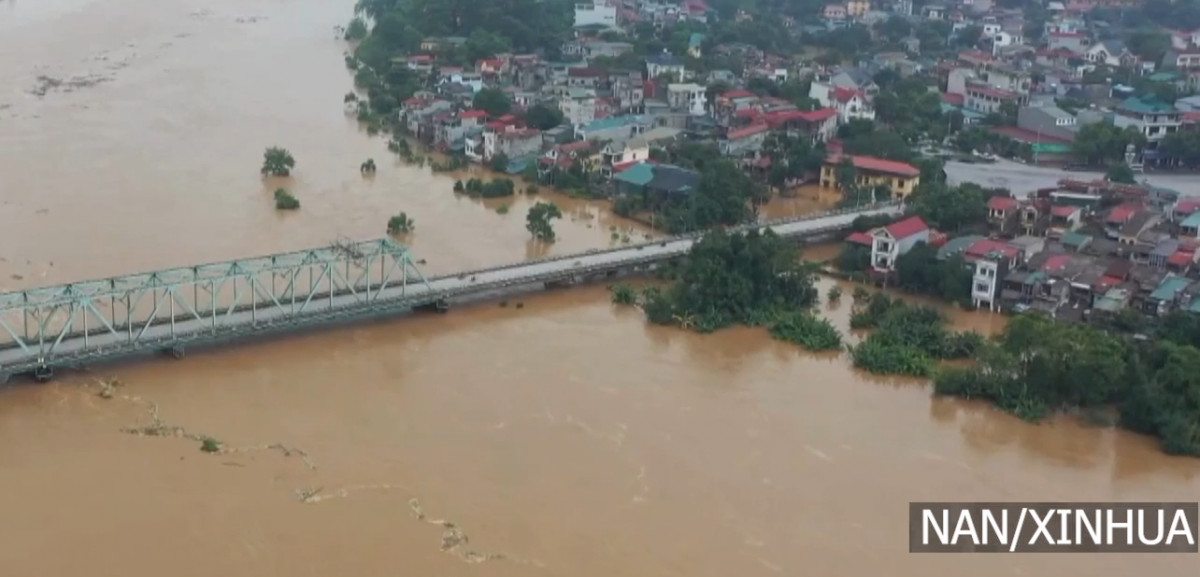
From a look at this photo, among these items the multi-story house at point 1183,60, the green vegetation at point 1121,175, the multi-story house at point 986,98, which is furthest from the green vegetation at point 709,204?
the multi-story house at point 1183,60

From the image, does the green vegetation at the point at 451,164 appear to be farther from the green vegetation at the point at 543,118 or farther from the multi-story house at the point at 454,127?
the green vegetation at the point at 543,118

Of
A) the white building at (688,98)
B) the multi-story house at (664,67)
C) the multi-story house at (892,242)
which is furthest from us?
the multi-story house at (664,67)

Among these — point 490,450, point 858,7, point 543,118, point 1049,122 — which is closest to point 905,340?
point 490,450

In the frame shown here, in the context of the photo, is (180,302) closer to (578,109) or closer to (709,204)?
(709,204)

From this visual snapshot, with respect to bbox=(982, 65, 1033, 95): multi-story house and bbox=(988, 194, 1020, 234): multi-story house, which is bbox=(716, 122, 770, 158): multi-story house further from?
bbox=(982, 65, 1033, 95): multi-story house

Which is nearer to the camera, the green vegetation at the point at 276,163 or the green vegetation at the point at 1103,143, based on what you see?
the green vegetation at the point at 276,163

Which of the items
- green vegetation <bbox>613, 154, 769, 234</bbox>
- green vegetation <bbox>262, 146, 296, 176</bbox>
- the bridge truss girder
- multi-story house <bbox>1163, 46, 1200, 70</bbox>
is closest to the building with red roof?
green vegetation <bbox>613, 154, 769, 234</bbox>
